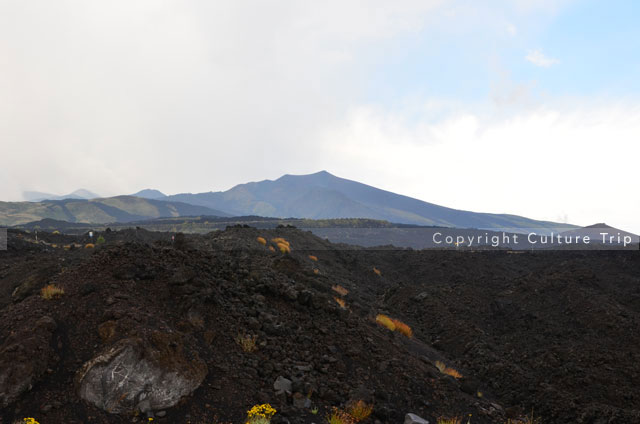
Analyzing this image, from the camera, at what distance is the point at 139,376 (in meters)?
5.18

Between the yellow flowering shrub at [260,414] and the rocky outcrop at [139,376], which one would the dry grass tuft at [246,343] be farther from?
the yellow flowering shrub at [260,414]

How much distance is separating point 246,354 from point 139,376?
2035mm

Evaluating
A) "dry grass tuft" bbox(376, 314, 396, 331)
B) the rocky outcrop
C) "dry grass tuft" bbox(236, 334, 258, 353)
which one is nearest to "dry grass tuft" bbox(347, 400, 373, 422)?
"dry grass tuft" bbox(236, 334, 258, 353)

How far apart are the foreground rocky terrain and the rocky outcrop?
0.05ft

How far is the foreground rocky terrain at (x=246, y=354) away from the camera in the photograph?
201 inches

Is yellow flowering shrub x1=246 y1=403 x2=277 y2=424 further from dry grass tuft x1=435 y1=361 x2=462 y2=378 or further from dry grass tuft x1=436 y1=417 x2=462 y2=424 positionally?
dry grass tuft x1=435 y1=361 x2=462 y2=378

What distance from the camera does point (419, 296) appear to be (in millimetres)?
17906

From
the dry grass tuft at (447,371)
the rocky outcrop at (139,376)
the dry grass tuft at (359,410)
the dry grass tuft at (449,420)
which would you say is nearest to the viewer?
the rocky outcrop at (139,376)

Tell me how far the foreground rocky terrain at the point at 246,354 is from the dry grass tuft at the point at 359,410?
0.16 meters

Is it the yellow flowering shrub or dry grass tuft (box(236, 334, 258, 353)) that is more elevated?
dry grass tuft (box(236, 334, 258, 353))

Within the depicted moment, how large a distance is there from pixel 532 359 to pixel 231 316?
1031cm

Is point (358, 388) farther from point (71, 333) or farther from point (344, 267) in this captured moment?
point (344, 267)

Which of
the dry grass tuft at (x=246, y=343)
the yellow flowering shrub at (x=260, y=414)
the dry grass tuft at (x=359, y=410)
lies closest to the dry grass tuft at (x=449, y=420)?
the dry grass tuft at (x=359, y=410)

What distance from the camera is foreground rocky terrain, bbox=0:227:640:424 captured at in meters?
5.11
